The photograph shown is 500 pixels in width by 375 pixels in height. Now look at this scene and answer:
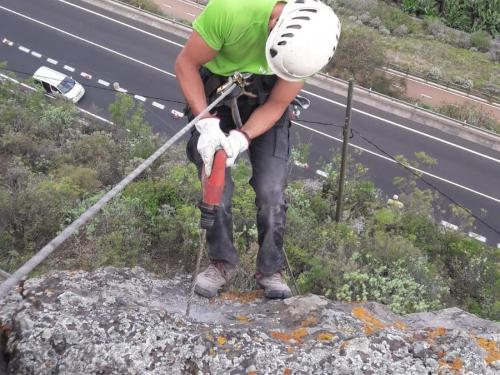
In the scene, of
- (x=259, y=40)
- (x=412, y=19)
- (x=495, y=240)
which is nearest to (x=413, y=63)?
(x=412, y=19)

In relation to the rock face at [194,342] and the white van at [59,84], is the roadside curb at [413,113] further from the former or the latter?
the rock face at [194,342]

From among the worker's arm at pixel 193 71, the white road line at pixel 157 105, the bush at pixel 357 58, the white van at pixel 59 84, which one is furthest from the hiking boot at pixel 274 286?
the bush at pixel 357 58

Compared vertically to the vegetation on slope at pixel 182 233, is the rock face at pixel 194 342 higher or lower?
higher

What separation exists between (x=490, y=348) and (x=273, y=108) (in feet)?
6.56

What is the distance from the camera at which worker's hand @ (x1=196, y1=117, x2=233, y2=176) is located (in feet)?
11.0

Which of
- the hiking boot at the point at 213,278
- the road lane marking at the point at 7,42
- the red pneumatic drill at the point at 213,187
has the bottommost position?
the road lane marking at the point at 7,42

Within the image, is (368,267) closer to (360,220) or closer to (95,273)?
(95,273)

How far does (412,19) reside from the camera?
2552 cm

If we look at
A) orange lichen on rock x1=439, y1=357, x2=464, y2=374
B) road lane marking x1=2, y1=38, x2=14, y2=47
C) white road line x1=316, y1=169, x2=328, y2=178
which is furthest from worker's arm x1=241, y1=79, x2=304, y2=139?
road lane marking x1=2, y1=38, x2=14, y2=47

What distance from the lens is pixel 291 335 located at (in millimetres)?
3227

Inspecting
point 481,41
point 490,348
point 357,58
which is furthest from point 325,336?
point 481,41

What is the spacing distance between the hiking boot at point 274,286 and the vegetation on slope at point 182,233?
291 millimetres

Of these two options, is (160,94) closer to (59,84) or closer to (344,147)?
(59,84)

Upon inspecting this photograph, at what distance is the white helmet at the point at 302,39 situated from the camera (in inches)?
132
